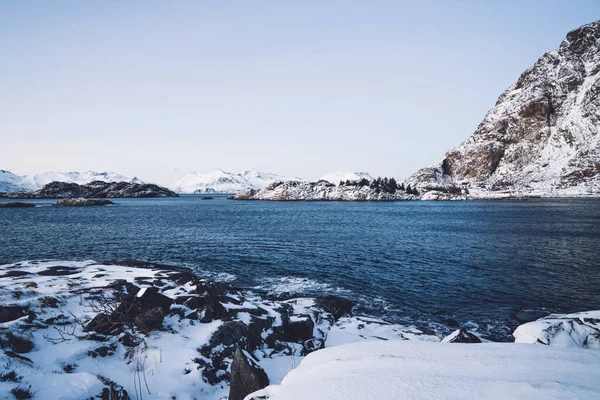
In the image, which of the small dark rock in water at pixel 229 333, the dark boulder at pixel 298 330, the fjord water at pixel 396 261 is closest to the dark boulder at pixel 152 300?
the small dark rock in water at pixel 229 333

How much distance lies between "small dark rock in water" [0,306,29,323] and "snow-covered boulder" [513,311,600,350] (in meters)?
18.5

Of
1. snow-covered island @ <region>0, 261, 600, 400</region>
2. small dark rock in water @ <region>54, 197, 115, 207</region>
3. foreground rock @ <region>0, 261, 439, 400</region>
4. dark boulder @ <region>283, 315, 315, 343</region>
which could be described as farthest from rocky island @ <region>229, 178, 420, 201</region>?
dark boulder @ <region>283, 315, 315, 343</region>

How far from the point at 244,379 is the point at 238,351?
0.68 meters

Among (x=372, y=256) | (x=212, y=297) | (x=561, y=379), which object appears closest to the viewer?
(x=561, y=379)

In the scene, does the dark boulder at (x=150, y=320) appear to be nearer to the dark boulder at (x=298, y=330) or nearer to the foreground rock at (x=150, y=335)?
the foreground rock at (x=150, y=335)

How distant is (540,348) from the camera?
6801 mm

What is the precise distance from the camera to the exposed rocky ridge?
177500 mm

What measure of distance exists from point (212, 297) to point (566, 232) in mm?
55726

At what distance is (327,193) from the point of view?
7146 inches

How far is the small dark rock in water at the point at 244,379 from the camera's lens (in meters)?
7.19

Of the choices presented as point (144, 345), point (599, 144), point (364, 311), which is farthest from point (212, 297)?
point (599, 144)

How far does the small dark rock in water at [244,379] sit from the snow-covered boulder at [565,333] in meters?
10.6

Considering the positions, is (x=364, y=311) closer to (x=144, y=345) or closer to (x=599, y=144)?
(x=144, y=345)

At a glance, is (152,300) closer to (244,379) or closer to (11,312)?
(11,312)
